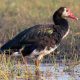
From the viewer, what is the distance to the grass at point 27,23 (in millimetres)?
9281

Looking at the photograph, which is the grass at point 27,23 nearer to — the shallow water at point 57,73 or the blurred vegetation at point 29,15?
the blurred vegetation at point 29,15

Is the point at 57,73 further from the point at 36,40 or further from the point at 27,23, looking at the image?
the point at 27,23

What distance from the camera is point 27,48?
1012cm

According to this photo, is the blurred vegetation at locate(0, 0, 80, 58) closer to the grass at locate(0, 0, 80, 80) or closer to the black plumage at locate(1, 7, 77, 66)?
the grass at locate(0, 0, 80, 80)

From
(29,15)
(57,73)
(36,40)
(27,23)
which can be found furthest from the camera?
(29,15)

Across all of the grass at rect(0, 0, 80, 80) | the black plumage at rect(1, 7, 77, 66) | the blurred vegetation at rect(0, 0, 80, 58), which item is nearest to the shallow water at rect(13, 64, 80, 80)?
the grass at rect(0, 0, 80, 80)

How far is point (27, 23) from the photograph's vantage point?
46.9 feet

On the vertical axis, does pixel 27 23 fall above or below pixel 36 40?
below

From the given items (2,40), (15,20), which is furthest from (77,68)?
(15,20)

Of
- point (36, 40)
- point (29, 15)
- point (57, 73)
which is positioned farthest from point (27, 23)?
point (57, 73)

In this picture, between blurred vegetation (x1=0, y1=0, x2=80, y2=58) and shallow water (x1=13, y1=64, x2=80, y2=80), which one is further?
blurred vegetation (x1=0, y1=0, x2=80, y2=58)

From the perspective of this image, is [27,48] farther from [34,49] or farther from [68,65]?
[68,65]

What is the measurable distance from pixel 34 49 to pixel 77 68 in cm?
88

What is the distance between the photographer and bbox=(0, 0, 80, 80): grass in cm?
928
